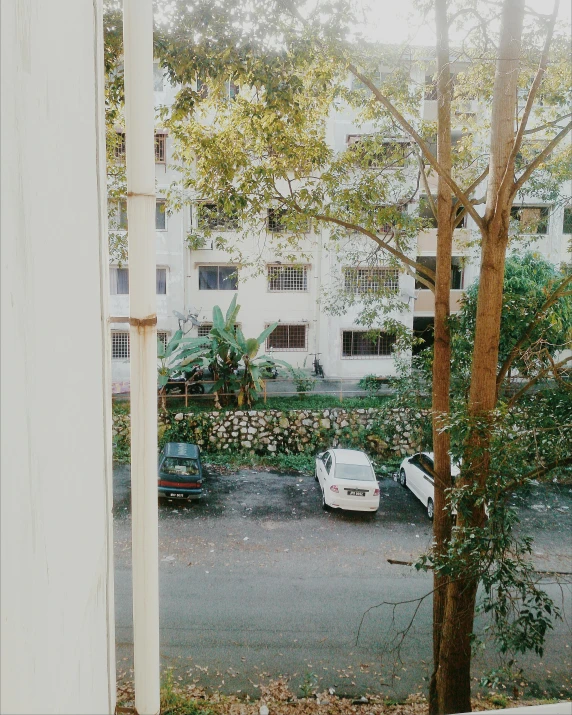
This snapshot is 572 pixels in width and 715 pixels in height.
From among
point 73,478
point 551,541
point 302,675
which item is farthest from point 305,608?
point 73,478

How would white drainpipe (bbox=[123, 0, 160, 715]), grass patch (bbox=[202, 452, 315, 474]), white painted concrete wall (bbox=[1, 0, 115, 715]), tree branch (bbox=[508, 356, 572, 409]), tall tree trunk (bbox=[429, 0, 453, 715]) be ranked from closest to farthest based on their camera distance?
white painted concrete wall (bbox=[1, 0, 115, 715]) < white drainpipe (bbox=[123, 0, 160, 715]) < tree branch (bbox=[508, 356, 572, 409]) < tall tree trunk (bbox=[429, 0, 453, 715]) < grass patch (bbox=[202, 452, 315, 474])

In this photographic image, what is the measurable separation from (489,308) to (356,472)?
12.8 ft

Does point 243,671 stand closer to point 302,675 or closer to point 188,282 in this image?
point 302,675

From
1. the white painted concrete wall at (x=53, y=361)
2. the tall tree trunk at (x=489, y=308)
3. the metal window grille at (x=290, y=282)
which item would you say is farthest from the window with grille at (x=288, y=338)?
the white painted concrete wall at (x=53, y=361)

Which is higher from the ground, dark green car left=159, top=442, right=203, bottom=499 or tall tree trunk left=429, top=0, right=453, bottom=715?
tall tree trunk left=429, top=0, right=453, bottom=715

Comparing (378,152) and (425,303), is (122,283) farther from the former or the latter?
(378,152)

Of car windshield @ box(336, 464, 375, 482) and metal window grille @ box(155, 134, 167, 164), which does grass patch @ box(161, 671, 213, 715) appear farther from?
metal window grille @ box(155, 134, 167, 164)

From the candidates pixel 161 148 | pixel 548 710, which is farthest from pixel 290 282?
pixel 548 710

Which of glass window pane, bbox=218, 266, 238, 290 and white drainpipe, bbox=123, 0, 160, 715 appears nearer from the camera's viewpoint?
white drainpipe, bbox=123, 0, 160, 715

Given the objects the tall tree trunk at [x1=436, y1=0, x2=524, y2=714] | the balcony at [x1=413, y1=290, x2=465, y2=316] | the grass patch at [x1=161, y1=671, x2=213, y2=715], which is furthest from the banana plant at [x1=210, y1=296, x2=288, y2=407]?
the tall tree trunk at [x1=436, y1=0, x2=524, y2=714]

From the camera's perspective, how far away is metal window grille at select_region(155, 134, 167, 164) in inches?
346

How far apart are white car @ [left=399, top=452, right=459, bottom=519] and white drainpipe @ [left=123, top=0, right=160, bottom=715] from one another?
563 cm

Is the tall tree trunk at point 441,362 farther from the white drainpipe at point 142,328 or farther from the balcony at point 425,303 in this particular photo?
the balcony at point 425,303

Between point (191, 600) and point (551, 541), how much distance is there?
13.6 feet
